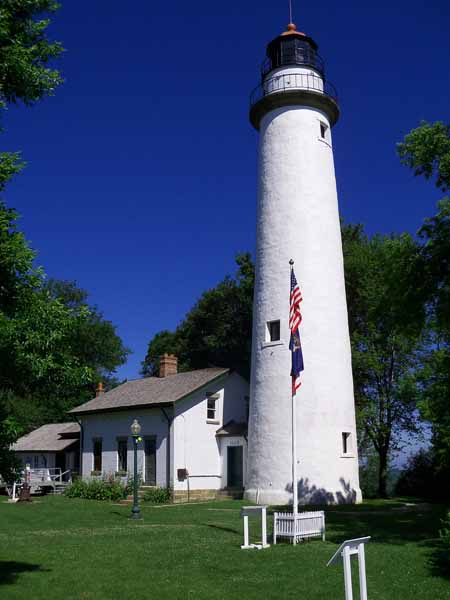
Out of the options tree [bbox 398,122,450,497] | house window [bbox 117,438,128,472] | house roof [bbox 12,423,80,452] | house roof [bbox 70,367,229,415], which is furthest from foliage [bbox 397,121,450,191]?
house roof [bbox 12,423,80,452]

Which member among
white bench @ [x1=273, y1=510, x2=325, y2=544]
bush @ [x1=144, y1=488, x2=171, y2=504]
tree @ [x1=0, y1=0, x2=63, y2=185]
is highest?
tree @ [x1=0, y1=0, x2=63, y2=185]

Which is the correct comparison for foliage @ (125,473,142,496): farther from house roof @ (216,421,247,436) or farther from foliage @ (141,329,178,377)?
foliage @ (141,329,178,377)

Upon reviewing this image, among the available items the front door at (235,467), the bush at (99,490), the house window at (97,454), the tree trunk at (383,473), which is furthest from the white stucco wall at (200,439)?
the tree trunk at (383,473)

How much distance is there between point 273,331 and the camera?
24234 mm

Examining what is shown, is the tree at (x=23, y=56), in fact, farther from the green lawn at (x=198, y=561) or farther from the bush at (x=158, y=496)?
the bush at (x=158, y=496)

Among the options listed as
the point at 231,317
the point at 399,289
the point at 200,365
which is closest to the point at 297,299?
the point at 399,289

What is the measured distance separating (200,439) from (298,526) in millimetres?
14502

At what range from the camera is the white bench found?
13781 millimetres

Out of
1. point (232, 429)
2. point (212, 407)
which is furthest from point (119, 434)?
point (232, 429)

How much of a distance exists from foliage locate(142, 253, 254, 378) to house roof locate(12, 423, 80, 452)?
8.73 meters

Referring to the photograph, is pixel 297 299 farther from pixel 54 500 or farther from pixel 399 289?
pixel 54 500

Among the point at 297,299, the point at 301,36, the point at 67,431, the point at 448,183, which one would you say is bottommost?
the point at 67,431

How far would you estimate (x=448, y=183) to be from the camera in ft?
52.2

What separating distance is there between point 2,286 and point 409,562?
8.24 meters
